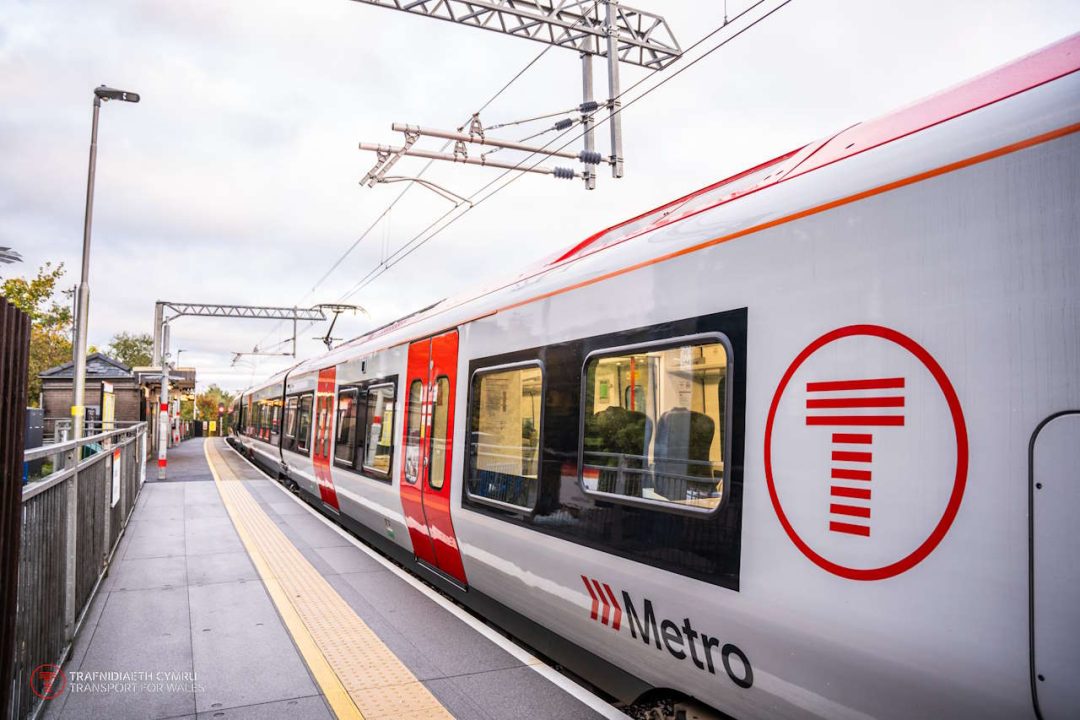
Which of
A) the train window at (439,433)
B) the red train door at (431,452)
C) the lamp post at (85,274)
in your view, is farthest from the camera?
the lamp post at (85,274)

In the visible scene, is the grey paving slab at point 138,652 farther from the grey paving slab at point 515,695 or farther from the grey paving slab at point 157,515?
the grey paving slab at point 157,515

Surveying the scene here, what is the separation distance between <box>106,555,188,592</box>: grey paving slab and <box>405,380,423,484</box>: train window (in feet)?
7.06

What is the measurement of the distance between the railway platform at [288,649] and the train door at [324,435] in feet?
9.03

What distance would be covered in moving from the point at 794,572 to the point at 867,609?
304mm

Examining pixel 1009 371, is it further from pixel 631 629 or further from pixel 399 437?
pixel 399 437

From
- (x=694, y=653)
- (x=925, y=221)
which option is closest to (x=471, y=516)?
(x=694, y=653)

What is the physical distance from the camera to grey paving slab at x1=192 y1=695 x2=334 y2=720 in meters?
3.63

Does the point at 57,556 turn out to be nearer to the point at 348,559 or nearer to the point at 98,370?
the point at 348,559

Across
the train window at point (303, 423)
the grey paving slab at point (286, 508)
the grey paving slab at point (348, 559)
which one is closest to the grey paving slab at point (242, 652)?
the grey paving slab at point (348, 559)

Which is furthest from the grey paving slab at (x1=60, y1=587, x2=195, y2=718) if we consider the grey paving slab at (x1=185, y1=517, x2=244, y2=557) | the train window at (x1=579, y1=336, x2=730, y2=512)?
the train window at (x1=579, y1=336, x2=730, y2=512)

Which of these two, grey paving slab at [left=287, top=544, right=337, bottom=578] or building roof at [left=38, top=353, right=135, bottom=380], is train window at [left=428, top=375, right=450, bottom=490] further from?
building roof at [left=38, top=353, right=135, bottom=380]

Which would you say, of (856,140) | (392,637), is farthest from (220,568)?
(856,140)

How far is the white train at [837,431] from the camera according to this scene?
1976 millimetres

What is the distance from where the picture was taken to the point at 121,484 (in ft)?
26.7
